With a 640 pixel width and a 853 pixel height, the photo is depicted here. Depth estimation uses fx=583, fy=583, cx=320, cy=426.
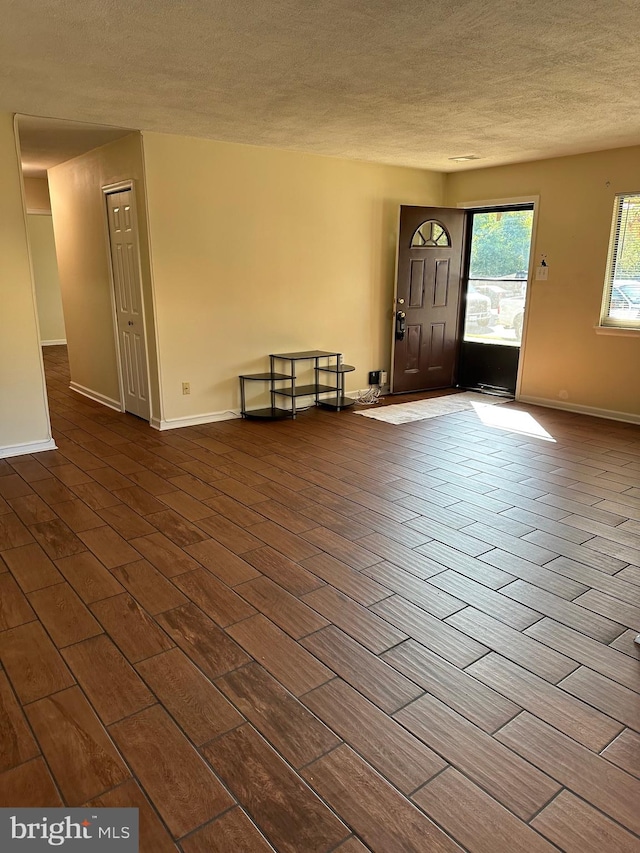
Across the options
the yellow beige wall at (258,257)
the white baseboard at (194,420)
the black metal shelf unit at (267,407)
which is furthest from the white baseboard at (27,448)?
the black metal shelf unit at (267,407)

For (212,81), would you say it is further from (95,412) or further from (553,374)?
(553,374)

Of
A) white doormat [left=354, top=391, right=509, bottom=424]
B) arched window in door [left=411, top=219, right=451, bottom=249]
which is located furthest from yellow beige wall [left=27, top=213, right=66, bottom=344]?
white doormat [left=354, top=391, right=509, bottom=424]

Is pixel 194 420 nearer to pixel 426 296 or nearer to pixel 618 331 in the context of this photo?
pixel 426 296

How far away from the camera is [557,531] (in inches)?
131

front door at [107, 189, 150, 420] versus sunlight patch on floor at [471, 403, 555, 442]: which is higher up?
front door at [107, 189, 150, 420]

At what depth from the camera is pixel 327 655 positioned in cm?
225

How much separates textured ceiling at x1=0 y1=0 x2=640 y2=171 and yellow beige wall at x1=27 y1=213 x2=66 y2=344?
22.4 ft

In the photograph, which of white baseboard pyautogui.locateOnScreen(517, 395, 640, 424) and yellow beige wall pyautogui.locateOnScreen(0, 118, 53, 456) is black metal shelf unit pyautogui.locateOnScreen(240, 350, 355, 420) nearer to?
yellow beige wall pyautogui.locateOnScreen(0, 118, 53, 456)

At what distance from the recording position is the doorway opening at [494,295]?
6.46 metres

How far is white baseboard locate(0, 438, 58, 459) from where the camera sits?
4594 mm

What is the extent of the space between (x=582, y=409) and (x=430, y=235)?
8.41 ft

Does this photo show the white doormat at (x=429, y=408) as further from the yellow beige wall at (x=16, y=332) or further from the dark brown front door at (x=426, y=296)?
the yellow beige wall at (x=16, y=332)

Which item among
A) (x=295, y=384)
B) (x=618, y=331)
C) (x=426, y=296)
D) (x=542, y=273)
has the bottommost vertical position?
(x=295, y=384)

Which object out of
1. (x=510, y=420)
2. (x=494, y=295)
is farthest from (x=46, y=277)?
(x=510, y=420)
